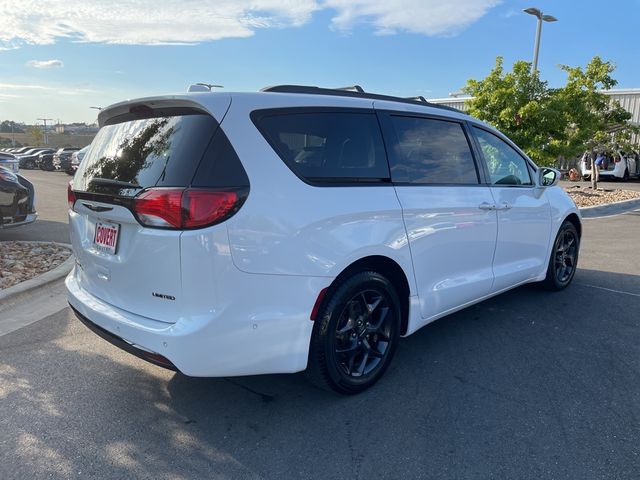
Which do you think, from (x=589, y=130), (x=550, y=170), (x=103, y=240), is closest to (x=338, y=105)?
(x=103, y=240)

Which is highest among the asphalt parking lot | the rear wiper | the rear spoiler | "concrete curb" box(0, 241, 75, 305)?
the rear spoiler

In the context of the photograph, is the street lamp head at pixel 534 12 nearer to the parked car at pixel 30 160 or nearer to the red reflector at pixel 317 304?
the red reflector at pixel 317 304

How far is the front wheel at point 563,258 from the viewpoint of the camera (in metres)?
5.14

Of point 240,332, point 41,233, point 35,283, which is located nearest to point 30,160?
point 41,233

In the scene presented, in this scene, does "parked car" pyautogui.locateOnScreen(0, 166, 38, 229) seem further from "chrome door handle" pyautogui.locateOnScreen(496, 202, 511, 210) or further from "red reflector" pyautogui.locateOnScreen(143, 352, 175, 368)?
"chrome door handle" pyautogui.locateOnScreen(496, 202, 511, 210)

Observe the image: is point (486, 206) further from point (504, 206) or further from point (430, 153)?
point (430, 153)

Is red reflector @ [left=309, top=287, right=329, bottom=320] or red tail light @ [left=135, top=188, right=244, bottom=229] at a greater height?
red tail light @ [left=135, top=188, right=244, bottom=229]

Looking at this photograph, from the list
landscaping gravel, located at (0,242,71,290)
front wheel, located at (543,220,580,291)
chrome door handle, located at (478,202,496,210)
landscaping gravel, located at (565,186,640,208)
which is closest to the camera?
chrome door handle, located at (478,202,496,210)

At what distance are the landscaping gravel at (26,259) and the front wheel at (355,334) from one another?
395 cm

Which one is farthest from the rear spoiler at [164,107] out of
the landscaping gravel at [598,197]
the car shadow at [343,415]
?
the landscaping gravel at [598,197]

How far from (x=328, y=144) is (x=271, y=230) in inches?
29.7

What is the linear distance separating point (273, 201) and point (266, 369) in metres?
0.93

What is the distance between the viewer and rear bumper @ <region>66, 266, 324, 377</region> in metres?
2.48

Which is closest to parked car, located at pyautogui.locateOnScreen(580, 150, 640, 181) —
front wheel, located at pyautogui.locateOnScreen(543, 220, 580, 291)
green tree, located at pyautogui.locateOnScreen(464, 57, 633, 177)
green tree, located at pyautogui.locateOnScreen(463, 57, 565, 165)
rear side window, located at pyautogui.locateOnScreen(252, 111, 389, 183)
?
green tree, located at pyautogui.locateOnScreen(464, 57, 633, 177)
